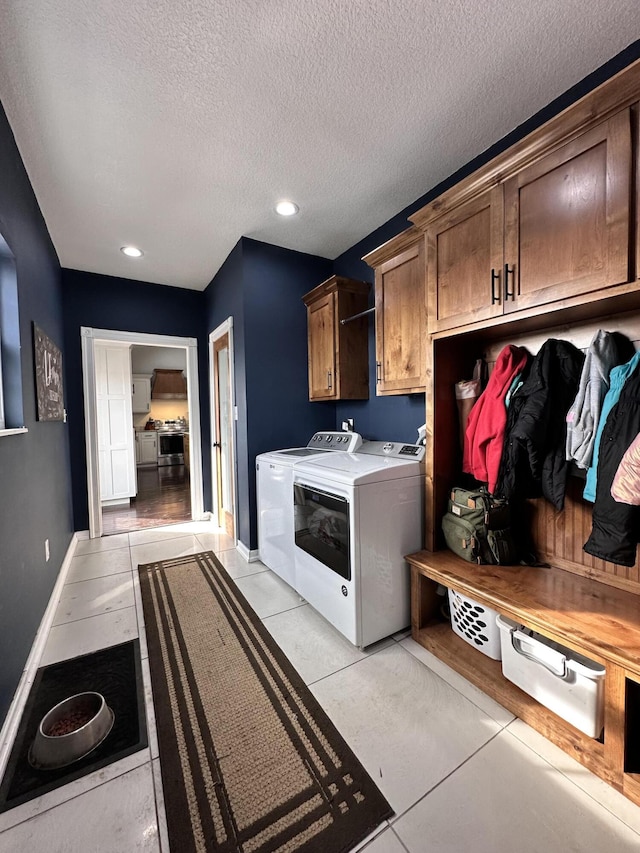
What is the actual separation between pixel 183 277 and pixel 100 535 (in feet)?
9.43

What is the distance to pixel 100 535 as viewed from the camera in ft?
11.9

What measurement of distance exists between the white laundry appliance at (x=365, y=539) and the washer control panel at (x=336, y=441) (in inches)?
19.7

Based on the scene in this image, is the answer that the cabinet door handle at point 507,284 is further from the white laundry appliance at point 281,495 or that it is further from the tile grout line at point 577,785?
the tile grout line at point 577,785

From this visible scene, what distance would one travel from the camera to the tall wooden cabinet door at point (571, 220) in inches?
45.7

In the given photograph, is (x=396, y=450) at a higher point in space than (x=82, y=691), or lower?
higher

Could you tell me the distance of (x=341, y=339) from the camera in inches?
110

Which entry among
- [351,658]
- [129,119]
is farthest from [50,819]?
[129,119]

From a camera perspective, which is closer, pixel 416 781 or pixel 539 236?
pixel 416 781

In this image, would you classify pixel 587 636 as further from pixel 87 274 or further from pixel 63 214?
pixel 87 274

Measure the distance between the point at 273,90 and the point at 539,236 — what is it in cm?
132

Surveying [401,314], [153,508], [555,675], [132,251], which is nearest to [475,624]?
[555,675]

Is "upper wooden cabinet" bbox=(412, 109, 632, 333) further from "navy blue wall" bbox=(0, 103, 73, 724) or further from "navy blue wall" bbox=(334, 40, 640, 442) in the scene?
"navy blue wall" bbox=(0, 103, 73, 724)

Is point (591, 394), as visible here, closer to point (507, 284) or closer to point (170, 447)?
point (507, 284)

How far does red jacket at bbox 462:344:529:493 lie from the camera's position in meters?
1.67
